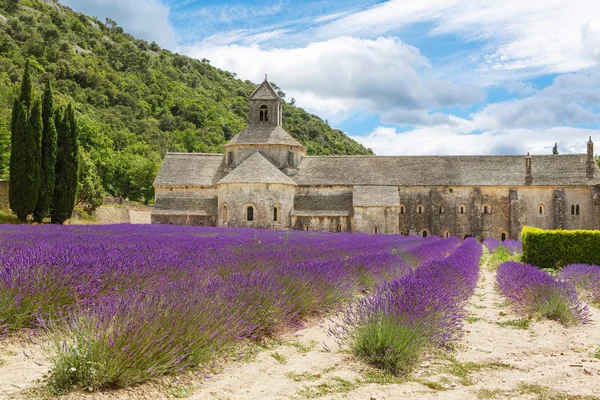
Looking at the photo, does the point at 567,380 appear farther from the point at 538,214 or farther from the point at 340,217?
the point at 538,214

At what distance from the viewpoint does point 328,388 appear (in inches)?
197

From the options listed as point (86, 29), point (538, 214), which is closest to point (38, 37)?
point (86, 29)

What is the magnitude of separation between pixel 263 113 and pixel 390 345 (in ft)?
134

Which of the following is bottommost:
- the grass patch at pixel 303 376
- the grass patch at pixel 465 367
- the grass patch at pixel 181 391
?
the grass patch at pixel 465 367

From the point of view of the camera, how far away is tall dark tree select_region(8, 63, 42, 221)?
94.6 feet

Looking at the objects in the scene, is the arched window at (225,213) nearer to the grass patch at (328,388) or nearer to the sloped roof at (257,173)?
the sloped roof at (257,173)

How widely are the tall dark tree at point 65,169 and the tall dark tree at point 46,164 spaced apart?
2.98 ft

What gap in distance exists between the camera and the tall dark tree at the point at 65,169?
104 feet

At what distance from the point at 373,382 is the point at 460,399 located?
0.83 meters

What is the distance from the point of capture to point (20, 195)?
28828 millimetres

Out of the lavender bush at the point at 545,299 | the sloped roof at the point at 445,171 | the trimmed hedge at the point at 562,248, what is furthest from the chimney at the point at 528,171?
the lavender bush at the point at 545,299

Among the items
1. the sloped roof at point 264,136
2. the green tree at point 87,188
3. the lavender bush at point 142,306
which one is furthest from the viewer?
the sloped roof at point 264,136

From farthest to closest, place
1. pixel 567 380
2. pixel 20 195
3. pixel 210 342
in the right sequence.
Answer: pixel 20 195
pixel 567 380
pixel 210 342

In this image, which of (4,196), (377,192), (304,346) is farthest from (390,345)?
(377,192)
